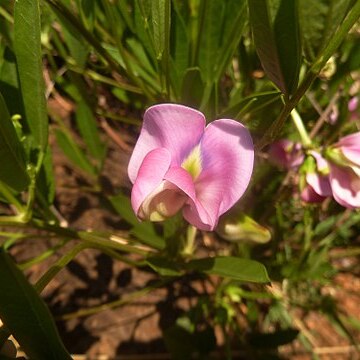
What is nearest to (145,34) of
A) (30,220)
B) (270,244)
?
(30,220)

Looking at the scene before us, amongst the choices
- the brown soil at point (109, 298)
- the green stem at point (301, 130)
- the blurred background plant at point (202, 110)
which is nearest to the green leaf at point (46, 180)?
the blurred background plant at point (202, 110)

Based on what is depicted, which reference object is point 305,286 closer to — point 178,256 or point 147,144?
point 178,256

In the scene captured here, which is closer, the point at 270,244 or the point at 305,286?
the point at 270,244

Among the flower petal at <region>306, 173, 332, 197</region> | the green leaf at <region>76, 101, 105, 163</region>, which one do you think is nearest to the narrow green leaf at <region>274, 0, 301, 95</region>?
the flower petal at <region>306, 173, 332, 197</region>

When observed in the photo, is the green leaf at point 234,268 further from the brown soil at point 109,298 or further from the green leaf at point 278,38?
the brown soil at point 109,298

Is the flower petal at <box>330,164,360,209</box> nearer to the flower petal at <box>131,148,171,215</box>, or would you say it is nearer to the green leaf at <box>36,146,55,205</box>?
the flower petal at <box>131,148,171,215</box>

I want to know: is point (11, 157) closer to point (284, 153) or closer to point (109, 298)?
point (284, 153)
